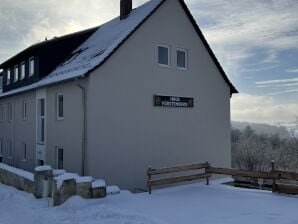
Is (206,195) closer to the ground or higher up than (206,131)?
closer to the ground

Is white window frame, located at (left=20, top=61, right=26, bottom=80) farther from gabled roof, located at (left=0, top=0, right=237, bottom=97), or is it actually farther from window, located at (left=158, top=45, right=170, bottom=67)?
window, located at (left=158, top=45, right=170, bottom=67)

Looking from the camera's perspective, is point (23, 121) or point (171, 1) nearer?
point (171, 1)

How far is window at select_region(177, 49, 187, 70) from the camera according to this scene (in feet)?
63.2

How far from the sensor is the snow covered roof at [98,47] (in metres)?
16.1

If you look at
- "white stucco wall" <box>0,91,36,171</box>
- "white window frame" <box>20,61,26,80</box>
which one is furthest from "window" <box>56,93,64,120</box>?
"white window frame" <box>20,61,26,80</box>

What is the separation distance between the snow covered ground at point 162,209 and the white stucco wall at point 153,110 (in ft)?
11.3

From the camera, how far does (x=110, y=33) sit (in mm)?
19438

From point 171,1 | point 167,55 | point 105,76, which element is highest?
point 171,1

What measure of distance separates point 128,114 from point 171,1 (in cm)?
641

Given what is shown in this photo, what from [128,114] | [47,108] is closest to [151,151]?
[128,114]

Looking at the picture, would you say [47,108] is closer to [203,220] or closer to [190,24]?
[190,24]

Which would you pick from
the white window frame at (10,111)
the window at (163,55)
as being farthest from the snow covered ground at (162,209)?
the white window frame at (10,111)

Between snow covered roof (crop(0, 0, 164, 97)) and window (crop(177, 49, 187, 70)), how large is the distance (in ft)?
9.15

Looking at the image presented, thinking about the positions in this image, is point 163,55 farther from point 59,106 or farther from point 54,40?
point 54,40
